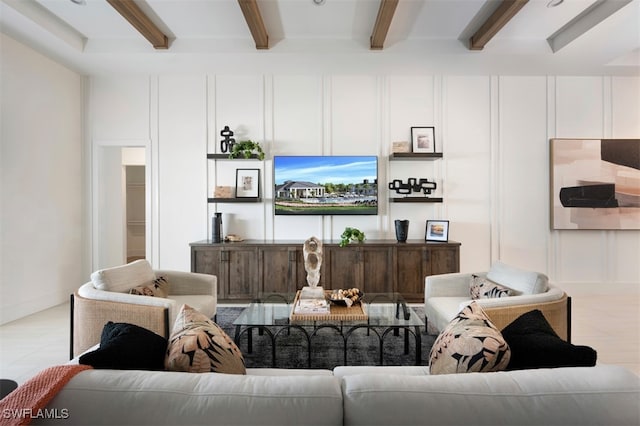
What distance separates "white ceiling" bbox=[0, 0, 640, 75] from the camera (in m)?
3.38

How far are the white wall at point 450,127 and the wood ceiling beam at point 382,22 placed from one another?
2.98 feet

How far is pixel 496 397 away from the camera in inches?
36.7

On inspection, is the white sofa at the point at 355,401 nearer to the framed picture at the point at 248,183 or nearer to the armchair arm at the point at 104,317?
the armchair arm at the point at 104,317

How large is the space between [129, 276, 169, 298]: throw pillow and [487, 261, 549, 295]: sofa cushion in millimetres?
2730

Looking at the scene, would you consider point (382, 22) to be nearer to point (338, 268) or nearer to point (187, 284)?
point (338, 268)

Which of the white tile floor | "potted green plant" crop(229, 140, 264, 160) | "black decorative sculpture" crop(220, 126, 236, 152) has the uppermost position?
"black decorative sculpture" crop(220, 126, 236, 152)

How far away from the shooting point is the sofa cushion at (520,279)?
7.94 ft

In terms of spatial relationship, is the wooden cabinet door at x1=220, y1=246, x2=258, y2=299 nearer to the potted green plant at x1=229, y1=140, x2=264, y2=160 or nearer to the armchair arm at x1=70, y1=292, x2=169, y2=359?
the potted green plant at x1=229, y1=140, x2=264, y2=160

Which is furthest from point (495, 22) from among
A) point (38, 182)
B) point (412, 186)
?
point (38, 182)

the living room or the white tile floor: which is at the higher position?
the living room

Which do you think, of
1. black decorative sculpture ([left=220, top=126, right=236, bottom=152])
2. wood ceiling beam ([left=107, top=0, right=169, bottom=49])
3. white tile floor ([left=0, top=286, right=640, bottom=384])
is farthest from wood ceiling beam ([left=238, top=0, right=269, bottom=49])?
white tile floor ([left=0, top=286, right=640, bottom=384])

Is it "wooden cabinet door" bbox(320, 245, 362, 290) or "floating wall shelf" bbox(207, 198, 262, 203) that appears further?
"floating wall shelf" bbox(207, 198, 262, 203)

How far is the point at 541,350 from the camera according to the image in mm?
1217

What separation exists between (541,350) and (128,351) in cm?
144
